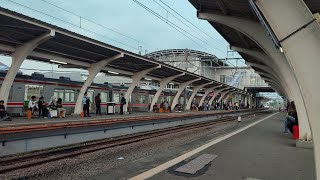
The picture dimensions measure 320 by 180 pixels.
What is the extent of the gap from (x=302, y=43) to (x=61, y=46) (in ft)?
60.5

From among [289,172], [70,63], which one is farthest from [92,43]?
[289,172]

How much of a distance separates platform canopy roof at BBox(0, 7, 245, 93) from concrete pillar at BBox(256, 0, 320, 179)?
1333 cm

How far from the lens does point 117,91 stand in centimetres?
3466

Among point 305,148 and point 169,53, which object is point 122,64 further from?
point 169,53

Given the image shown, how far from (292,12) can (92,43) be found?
683 inches

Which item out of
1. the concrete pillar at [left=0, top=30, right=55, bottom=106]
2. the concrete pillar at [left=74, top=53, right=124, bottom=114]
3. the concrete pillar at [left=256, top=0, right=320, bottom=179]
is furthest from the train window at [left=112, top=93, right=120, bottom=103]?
the concrete pillar at [left=256, top=0, right=320, bottom=179]

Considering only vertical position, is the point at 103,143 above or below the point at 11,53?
below

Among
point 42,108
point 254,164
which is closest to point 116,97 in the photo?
point 42,108

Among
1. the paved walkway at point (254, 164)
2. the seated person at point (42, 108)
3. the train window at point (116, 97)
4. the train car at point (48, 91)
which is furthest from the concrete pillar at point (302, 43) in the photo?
the train window at point (116, 97)

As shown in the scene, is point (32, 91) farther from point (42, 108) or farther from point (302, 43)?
point (302, 43)

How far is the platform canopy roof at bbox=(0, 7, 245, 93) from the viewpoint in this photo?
16.9 meters

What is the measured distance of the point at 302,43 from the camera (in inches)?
183

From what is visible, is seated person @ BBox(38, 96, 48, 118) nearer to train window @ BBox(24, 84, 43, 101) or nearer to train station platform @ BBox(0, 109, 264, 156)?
train window @ BBox(24, 84, 43, 101)

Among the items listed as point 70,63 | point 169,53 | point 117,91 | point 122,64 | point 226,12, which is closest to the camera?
point 226,12
